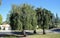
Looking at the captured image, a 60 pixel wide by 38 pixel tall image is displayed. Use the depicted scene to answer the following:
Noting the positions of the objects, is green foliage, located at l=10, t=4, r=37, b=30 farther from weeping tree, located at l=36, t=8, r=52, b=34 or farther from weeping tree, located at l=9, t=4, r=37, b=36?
weeping tree, located at l=36, t=8, r=52, b=34

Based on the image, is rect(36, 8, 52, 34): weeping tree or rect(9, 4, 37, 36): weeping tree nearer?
rect(9, 4, 37, 36): weeping tree

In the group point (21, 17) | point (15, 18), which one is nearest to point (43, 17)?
point (21, 17)

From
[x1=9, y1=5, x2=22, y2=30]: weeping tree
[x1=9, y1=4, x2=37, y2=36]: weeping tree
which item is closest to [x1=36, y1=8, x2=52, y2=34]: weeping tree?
[x1=9, y1=4, x2=37, y2=36]: weeping tree

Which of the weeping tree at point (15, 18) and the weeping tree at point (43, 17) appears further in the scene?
the weeping tree at point (43, 17)

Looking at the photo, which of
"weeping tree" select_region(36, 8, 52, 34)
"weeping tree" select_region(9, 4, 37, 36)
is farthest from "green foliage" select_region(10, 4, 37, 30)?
"weeping tree" select_region(36, 8, 52, 34)

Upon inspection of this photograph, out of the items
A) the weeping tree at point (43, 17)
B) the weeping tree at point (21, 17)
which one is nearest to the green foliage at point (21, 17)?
the weeping tree at point (21, 17)

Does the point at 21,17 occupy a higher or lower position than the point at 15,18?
higher

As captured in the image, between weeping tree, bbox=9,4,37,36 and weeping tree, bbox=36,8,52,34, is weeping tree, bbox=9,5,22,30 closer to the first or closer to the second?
weeping tree, bbox=9,4,37,36

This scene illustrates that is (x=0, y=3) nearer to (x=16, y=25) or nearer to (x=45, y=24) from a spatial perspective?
(x=16, y=25)

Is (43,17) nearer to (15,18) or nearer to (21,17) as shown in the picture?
(21,17)

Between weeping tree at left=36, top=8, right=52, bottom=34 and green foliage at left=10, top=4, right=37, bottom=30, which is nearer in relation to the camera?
green foliage at left=10, top=4, right=37, bottom=30

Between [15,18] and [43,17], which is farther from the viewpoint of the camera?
[43,17]

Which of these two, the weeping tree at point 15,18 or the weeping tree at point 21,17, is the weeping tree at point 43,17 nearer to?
the weeping tree at point 21,17

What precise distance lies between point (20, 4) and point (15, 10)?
1698 mm
